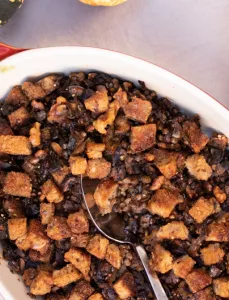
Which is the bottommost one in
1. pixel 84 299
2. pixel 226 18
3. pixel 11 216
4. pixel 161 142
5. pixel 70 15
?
pixel 84 299

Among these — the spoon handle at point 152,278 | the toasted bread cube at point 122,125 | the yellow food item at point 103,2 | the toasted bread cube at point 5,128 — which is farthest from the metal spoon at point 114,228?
the yellow food item at point 103,2

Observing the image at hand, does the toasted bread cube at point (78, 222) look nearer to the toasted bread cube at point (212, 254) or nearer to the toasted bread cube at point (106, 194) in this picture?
the toasted bread cube at point (106, 194)

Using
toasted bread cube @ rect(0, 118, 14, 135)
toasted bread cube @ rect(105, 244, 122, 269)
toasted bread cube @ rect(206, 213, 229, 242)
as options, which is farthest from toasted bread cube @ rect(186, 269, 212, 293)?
toasted bread cube @ rect(0, 118, 14, 135)

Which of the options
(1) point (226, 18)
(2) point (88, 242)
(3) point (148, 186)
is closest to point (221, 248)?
(3) point (148, 186)

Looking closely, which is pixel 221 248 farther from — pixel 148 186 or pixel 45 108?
pixel 45 108

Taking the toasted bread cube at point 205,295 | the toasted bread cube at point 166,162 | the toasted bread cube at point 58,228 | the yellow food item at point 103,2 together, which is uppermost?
the yellow food item at point 103,2

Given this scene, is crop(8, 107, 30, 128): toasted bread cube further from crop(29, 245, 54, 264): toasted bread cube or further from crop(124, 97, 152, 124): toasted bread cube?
crop(29, 245, 54, 264): toasted bread cube

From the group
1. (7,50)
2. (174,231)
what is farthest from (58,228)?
(7,50)

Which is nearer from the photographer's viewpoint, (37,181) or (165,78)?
(165,78)
